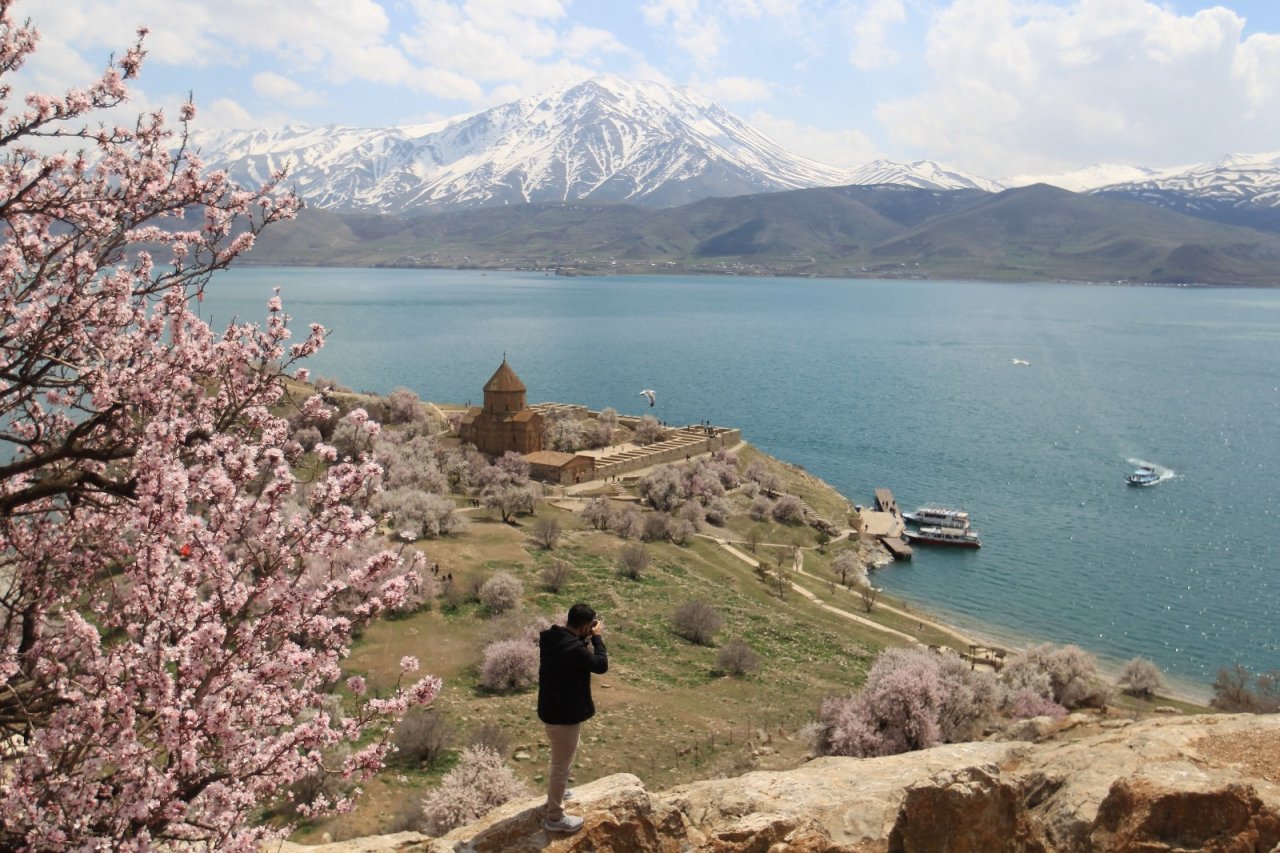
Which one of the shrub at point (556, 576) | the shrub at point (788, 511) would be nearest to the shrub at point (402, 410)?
the shrub at point (788, 511)

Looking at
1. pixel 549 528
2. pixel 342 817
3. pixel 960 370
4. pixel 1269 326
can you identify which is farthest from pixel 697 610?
pixel 1269 326

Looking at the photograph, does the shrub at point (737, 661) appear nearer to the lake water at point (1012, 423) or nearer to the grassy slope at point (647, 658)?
the grassy slope at point (647, 658)

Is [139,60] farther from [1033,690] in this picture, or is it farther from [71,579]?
[1033,690]

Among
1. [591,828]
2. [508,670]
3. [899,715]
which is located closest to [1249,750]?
[591,828]

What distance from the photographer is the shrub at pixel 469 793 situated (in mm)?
15883

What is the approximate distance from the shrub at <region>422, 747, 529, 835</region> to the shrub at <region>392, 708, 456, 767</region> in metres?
2.83

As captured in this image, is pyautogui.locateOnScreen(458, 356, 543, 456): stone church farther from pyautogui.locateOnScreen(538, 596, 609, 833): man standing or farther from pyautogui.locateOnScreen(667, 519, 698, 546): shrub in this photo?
pyautogui.locateOnScreen(538, 596, 609, 833): man standing

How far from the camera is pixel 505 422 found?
192ft

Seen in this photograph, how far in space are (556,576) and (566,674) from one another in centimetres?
2628

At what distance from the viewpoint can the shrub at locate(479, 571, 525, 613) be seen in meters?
31.2

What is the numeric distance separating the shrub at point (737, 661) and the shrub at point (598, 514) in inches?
690

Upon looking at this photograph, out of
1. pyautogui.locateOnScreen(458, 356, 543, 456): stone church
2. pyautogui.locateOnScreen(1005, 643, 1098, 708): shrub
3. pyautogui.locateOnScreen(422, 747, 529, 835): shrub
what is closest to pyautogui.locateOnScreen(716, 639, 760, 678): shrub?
pyautogui.locateOnScreen(1005, 643, 1098, 708): shrub

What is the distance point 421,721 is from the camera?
20.8m

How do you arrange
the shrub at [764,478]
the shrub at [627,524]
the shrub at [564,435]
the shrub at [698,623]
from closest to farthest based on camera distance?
the shrub at [698,623], the shrub at [627,524], the shrub at [764,478], the shrub at [564,435]
